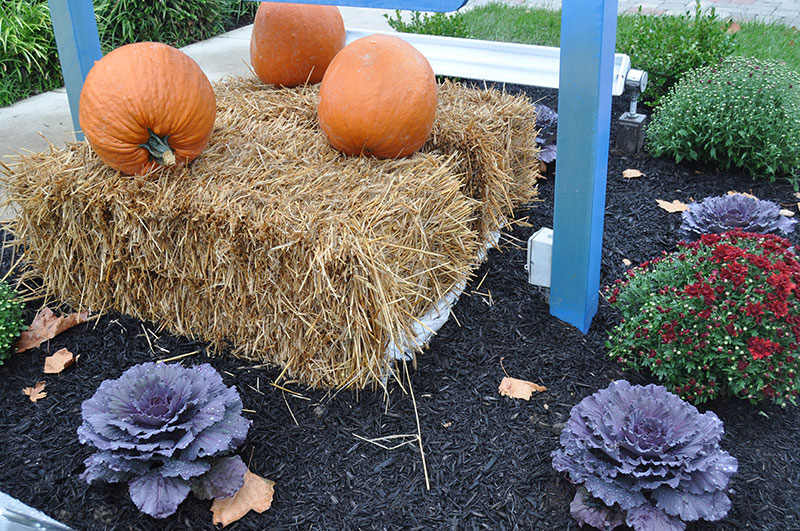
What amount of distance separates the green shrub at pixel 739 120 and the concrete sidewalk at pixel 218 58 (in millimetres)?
2673

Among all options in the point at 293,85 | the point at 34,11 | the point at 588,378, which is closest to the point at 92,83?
the point at 293,85

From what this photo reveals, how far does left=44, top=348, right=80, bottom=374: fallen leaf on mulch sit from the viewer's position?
102 inches

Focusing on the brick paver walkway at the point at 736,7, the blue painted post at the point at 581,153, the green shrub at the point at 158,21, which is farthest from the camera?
the brick paver walkway at the point at 736,7

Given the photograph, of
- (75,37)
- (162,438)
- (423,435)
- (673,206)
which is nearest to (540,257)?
(423,435)

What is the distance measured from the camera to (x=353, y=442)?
89.1 inches

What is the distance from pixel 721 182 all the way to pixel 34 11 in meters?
5.82

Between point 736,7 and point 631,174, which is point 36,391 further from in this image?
point 736,7

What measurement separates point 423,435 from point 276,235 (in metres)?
0.86

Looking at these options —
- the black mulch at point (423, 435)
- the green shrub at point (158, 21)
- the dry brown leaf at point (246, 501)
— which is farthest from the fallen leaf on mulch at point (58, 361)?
the green shrub at point (158, 21)

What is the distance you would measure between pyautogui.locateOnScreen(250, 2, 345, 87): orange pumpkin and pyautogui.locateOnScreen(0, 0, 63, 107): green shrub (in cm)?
324

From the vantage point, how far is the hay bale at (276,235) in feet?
7.43

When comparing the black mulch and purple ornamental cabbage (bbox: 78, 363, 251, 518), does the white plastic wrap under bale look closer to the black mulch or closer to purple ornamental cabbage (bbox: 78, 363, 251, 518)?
the black mulch

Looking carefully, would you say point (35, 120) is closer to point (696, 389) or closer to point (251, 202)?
point (251, 202)

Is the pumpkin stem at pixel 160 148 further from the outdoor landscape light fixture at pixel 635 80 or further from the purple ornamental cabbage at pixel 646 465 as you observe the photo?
the outdoor landscape light fixture at pixel 635 80
